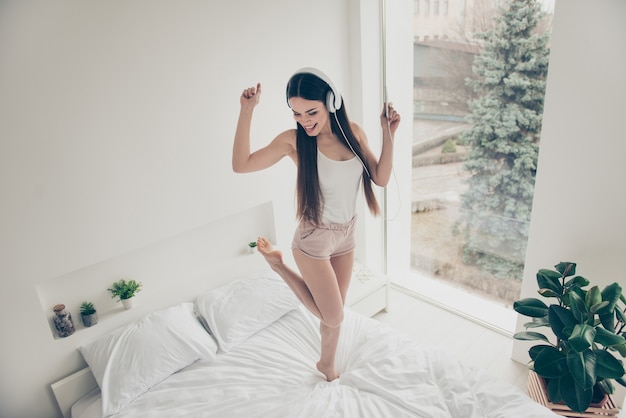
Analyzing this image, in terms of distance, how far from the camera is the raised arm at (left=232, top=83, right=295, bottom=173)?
4.66 feet

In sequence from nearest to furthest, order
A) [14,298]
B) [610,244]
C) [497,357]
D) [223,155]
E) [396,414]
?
[396,414] → [14,298] → [610,244] → [223,155] → [497,357]

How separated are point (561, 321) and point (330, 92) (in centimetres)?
140

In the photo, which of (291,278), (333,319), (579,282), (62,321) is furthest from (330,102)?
(62,321)

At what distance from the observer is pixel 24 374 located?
76.4 inches

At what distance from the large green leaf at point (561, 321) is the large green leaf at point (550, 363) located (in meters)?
0.11

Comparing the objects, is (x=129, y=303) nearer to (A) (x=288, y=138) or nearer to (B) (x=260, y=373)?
(B) (x=260, y=373)

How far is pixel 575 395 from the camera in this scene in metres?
1.69

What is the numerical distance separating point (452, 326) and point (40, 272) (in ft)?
8.46

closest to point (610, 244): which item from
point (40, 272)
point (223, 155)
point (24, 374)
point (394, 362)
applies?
point (394, 362)

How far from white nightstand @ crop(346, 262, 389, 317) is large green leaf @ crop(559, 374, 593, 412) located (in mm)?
1300

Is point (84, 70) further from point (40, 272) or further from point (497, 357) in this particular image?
point (497, 357)

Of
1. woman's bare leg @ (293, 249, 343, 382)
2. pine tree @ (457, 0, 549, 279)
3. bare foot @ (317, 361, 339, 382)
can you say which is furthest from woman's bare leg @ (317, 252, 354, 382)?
pine tree @ (457, 0, 549, 279)

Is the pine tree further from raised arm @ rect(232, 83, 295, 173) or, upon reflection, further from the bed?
raised arm @ rect(232, 83, 295, 173)

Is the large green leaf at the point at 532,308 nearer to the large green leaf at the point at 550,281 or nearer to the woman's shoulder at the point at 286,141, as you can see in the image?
the large green leaf at the point at 550,281
